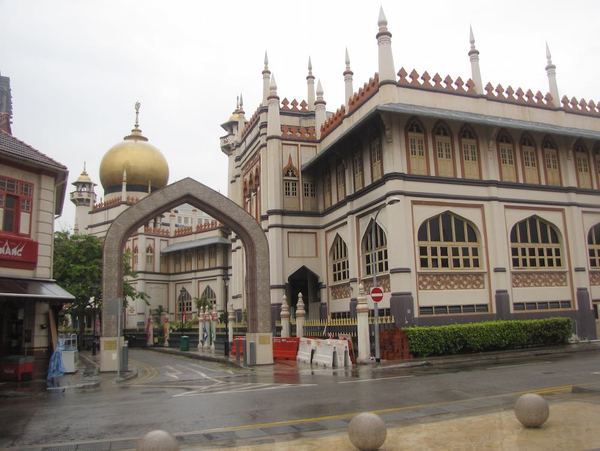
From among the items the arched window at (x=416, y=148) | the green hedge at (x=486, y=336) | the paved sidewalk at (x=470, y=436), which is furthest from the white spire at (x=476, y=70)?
the paved sidewalk at (x=470, y=436)

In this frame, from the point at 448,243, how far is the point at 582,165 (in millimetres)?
10136

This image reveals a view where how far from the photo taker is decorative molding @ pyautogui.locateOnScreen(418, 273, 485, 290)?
24.2 m

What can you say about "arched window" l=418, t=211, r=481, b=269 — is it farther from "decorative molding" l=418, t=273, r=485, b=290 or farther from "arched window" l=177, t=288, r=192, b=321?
"arched window" l=177, t=288, r=192, b=321

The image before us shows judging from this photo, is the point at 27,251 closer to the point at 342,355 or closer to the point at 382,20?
the point at 342,355

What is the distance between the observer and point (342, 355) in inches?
826

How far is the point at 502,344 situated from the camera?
2362cm

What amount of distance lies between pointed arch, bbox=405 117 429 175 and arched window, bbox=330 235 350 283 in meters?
6.64

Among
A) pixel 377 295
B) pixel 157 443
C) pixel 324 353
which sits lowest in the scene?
pixel 157 443

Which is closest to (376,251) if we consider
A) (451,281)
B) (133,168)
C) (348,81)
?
(451,281)

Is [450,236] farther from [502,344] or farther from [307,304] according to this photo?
[307,304]

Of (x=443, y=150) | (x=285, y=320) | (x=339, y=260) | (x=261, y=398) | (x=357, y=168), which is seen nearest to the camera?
(x=261, y=398)

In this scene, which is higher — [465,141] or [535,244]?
[465,141]

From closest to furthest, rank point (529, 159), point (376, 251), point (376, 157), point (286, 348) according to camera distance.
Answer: point (286, 348)
point (376, 251)
point (376, 157)
point (529, 159)

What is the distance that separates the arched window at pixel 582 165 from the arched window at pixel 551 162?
1367 millimetres
